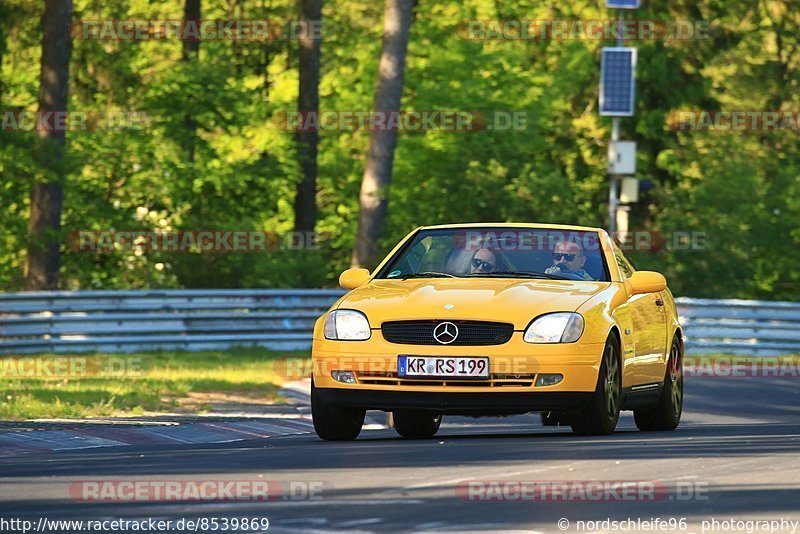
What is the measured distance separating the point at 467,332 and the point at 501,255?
1.39m

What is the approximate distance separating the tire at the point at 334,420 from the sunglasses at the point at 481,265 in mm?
1357

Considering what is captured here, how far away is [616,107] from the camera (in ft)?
111

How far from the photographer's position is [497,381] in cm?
1327

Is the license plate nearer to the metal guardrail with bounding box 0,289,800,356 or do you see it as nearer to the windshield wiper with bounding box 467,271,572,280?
the windshield wiper with bounding box 467,271,572,280

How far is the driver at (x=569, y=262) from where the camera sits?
1442 centimetres

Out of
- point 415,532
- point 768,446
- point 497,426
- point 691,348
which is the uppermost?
point 415,532

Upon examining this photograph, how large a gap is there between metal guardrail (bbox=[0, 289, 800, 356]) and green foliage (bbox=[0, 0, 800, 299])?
4.71 m

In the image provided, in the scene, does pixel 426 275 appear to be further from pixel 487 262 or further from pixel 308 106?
pixel 308 106

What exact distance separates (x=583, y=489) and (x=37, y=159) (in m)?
23.9

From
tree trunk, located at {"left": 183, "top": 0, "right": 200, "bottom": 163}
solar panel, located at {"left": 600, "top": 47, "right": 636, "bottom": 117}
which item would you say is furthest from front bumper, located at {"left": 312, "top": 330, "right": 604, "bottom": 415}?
tree trunk, located at {"left": 183, "top": 0, "right": 200, "bottom": 163}

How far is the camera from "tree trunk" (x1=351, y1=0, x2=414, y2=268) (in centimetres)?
3431

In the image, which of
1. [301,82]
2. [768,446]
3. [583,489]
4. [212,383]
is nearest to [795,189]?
[301,82]

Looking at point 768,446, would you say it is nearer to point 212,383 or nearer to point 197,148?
point 212,383

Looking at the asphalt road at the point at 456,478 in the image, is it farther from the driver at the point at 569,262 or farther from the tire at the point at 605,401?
the driver at the point at 569,262
